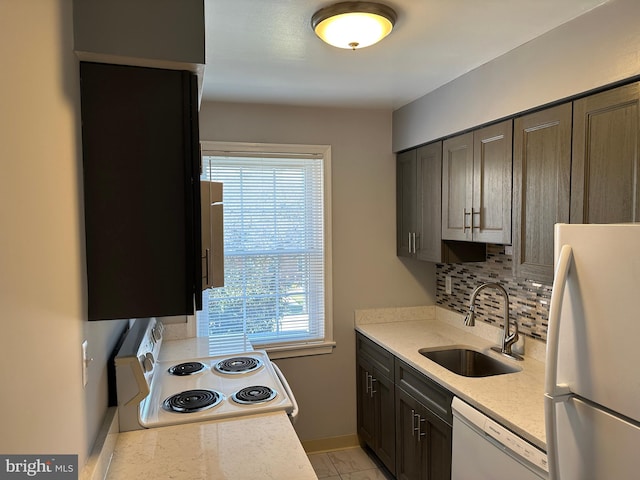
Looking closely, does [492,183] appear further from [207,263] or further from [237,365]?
[237,365]

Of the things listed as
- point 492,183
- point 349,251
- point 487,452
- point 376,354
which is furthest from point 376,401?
point 492,183

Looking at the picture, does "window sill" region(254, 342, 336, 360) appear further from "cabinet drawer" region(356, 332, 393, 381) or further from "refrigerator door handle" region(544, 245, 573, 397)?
"refrigerator door handle" region(544, 245, 573, 397)

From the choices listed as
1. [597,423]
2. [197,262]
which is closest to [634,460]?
[597,423]

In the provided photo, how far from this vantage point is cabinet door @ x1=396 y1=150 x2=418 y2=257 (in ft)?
10.2

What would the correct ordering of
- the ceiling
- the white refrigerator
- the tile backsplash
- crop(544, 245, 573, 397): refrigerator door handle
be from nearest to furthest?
1. the white refrigerator
2. crop(544, 245, 573, 397): refrigerator door handle
3. the ceiling
4. the tile backsplash

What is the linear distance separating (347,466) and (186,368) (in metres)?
1.45

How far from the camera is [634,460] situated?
→ 1.09 m

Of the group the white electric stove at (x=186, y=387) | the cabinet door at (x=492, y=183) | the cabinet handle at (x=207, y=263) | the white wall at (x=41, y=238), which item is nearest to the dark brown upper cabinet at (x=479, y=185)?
the cabinet door at (x=492, y=183)

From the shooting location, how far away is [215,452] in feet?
5.06

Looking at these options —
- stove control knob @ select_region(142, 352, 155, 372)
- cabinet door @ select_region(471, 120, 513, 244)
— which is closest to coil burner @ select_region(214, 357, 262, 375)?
stove control knob @ select_region(142, 352, 155, 372)

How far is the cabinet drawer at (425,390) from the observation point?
6.97 ft

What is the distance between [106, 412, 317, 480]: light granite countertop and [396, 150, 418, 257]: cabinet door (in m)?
1.76

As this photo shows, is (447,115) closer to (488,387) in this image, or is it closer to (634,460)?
(488,387)

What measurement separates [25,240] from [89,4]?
2.55 feet
